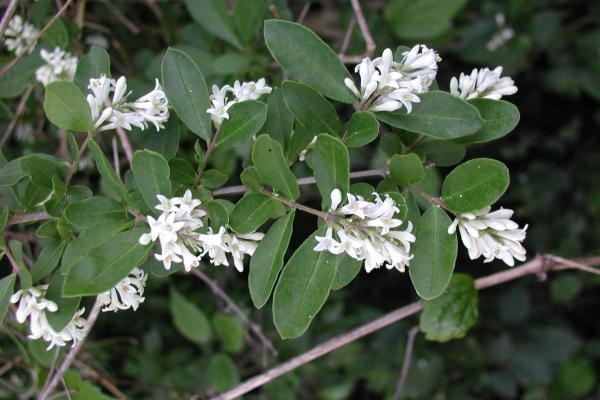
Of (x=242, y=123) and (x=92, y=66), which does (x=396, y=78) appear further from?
(x=92, y=66)

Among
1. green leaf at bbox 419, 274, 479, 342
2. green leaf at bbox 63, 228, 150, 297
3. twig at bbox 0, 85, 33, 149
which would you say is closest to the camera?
green leaf at bbox 63, 228, 150, 297

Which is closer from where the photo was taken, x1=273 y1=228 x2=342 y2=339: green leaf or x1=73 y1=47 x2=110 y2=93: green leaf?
x1=273 y1=228 x2=342 y2=339: green leaf

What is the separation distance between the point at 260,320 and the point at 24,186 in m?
1.62

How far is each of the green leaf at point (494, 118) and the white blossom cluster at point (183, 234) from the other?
659mm

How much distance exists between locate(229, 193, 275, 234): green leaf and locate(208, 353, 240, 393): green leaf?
142 cm

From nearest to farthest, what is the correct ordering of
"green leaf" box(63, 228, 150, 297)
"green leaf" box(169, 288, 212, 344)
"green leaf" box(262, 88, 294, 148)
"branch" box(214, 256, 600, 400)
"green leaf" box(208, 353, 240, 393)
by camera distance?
1. "green leaf" box(63, 228, 150, 297)
2. "green leaf" box(262, 88, 294, 148)
3. "branch" box(214, 256, 600, 400)
4. "green leaf" box(208, 353, 240, 393)
5. "green leaf" box(169, 288, 212, 344)

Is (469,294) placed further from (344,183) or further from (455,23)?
(455,23)

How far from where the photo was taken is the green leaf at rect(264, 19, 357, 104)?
166 centimetres

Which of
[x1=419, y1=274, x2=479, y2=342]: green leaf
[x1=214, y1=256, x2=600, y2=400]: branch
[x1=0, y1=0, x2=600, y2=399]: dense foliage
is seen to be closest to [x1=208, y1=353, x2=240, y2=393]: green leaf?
[x1=0, y1=0, x2=600, y2=399]: dense foliage

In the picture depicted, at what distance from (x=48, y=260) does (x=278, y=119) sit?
68cm

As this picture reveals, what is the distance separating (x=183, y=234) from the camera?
1510 mm

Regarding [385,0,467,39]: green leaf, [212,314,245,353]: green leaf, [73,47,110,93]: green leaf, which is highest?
[73,47,110,93]: green leaf

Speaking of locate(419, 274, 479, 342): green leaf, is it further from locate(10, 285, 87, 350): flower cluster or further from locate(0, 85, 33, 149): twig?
locate(0, 85, 33, 149): twig

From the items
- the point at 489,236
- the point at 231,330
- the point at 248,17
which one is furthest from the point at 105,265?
the point at 231,330
